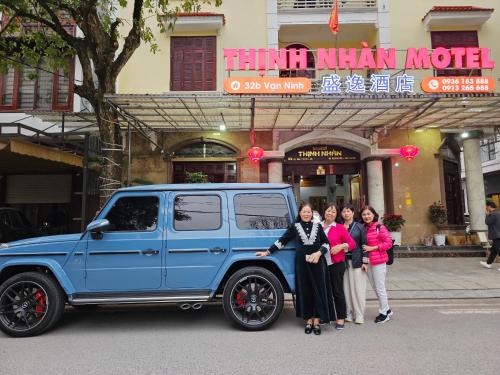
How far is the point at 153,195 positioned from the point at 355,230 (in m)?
3.05

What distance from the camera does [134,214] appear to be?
5559 mm

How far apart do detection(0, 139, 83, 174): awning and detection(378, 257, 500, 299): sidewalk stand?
29.8 feet

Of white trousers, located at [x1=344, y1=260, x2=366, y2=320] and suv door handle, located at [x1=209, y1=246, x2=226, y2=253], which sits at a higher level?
suv door handle, located at [x1=209, y1=246, x2=226, y2=253]

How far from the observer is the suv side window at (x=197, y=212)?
5527 mm

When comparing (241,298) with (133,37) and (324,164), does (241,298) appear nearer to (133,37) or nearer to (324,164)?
(133,37)

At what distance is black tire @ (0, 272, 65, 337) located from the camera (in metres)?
5.21

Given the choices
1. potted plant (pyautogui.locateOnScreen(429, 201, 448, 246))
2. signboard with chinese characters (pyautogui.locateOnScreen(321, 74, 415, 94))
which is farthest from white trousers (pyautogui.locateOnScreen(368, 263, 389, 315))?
potted plant (pyautogui.locateOnScreen(429, 201, 448, 246))

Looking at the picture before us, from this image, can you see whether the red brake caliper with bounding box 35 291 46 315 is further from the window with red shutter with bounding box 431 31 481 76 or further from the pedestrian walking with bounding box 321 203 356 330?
the window with red shutter with bounding box 431 31 481 76

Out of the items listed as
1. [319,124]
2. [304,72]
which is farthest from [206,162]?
[304,72]

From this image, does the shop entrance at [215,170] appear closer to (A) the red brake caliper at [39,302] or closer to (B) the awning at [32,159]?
(B) the awning at [32,159]

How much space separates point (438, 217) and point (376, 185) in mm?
2343

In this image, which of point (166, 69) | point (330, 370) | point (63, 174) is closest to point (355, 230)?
point (330, 370)

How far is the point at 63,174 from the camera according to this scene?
14.9 metres

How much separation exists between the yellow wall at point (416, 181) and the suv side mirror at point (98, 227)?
10847mm
